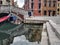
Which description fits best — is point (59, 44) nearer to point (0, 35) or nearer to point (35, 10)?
point (0, 35)

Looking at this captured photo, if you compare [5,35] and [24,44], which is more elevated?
[24,44]

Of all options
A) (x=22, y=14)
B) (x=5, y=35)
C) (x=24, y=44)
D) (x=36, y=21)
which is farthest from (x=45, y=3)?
(x=24, y=44)

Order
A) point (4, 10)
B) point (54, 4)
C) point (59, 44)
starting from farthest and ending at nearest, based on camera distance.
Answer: point (54, 4) → point (4, 10) → point (59, 44)

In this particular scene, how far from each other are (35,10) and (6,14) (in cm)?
1430

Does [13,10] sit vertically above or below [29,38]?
above

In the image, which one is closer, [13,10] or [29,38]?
[29,38]

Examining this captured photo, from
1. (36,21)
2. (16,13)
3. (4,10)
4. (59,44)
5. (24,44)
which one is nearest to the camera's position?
(59,44)

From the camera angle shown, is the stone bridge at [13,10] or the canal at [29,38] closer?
the canal at [29,38]

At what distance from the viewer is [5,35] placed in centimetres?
805

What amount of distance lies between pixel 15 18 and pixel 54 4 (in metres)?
14.4

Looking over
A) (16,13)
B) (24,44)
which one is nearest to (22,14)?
(16,13)

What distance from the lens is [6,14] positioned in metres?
20.0

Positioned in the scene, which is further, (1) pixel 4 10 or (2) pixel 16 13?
(2) pixel 16 13

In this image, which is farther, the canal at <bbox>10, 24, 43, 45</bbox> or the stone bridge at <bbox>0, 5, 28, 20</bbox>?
the stone bridge at <bbox>0, 5, 28, 20</bbox>
